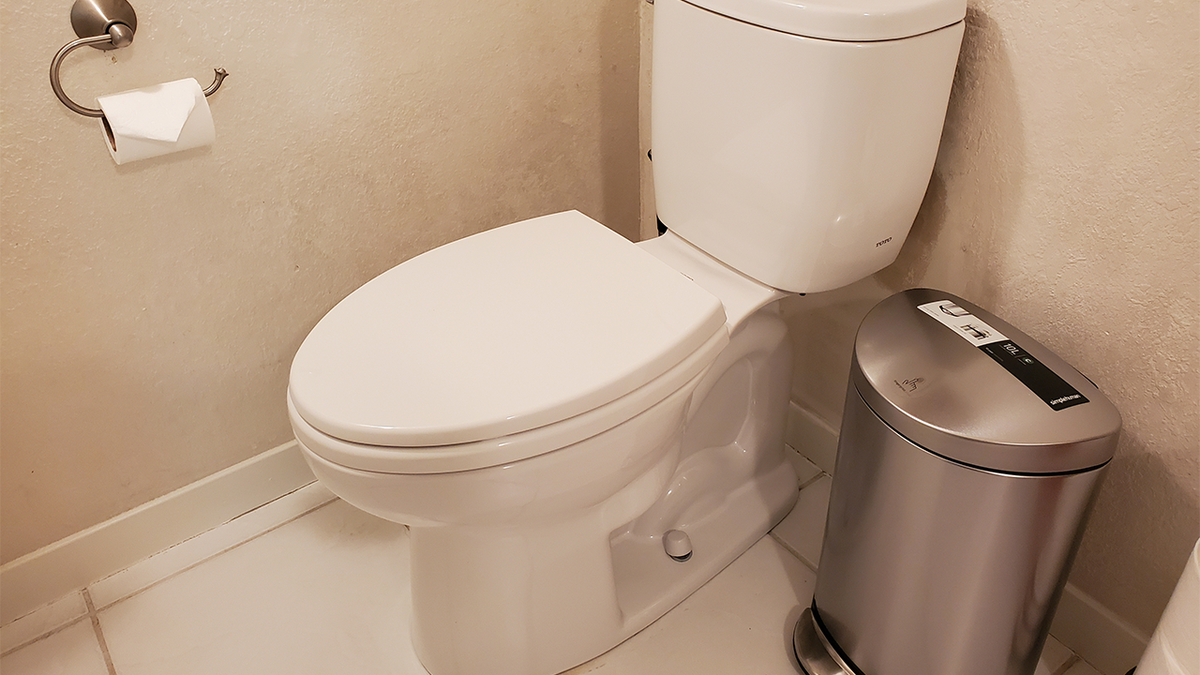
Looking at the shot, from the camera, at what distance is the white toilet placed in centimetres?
75

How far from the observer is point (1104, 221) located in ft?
2.70

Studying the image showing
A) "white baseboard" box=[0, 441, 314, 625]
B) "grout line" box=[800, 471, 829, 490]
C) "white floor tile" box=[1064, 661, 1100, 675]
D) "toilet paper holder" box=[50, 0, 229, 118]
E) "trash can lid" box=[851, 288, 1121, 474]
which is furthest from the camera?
"grout line" box=[800, 471, 829, 490]

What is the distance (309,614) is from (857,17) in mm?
962

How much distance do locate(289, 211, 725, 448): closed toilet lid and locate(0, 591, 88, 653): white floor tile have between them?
61 cm

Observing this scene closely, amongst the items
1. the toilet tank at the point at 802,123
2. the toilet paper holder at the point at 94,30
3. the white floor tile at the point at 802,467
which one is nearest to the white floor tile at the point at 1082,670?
the white floor tile at the point at 802,467

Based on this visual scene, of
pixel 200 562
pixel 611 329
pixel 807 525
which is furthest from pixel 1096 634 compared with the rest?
pixel 200 562

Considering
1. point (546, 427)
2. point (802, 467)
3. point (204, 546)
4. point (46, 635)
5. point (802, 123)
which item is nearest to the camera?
point (546, 427)

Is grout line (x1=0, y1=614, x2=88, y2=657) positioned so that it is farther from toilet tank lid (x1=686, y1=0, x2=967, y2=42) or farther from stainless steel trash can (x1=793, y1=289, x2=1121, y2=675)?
toilet tank lid (x1=686, y1=0, x2=967, y2=42)

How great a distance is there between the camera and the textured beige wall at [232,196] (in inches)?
36.6

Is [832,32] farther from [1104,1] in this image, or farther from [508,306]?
[508,306]

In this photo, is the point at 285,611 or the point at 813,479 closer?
the point at 285,611

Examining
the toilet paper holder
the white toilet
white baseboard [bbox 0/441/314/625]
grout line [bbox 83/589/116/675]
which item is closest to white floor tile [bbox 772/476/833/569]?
the white toilet

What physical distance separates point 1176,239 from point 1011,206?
164 millimetres

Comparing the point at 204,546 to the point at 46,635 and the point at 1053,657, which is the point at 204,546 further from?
the point at 1053,657
